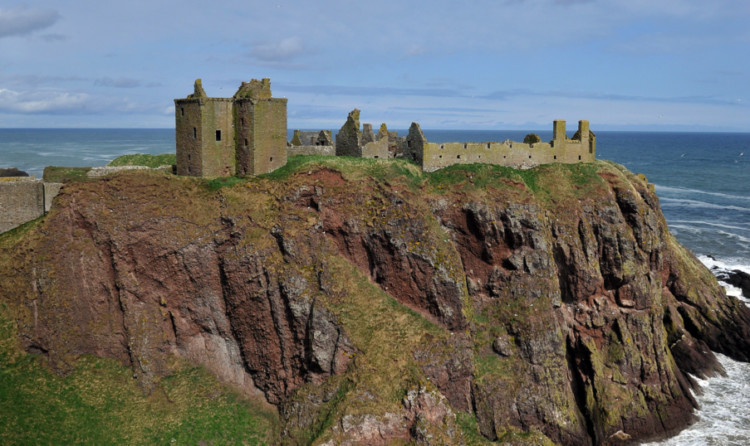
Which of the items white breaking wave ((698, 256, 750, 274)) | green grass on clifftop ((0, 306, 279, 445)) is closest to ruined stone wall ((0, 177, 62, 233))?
green grass on clifftop ((0, 306, 279, 445))

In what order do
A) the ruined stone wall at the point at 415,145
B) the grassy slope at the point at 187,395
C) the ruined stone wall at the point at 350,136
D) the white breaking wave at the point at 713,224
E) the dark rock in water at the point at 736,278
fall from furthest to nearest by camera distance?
the white breaking wave at the point at 713,224, the dark rock in water at the point at 736,278, the ruined stone wall at the point at 350,136, the ruined stone wall at the point at 415,145, the grassy slope at the point at 187,395

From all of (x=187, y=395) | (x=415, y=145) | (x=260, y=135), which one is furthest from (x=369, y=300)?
(x=415, y=145)

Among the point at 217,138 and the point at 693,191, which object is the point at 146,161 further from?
the point at 693,191

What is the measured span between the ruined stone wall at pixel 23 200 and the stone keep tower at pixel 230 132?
362 inches

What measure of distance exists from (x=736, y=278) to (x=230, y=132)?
56.6 meters

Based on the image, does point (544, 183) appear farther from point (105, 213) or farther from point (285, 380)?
point (105, 213)

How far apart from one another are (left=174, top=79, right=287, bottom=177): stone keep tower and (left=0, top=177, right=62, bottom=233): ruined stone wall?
30.2ft

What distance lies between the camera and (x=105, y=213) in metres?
39.9

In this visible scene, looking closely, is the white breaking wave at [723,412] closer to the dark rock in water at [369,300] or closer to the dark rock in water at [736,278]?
the dark rock in water at [369,300]

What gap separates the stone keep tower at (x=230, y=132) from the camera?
45.2m

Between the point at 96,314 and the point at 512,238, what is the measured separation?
92.3 feet

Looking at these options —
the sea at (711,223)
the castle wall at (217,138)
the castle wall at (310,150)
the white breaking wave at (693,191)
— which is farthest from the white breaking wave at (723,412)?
the white breaking wave at (693,191)

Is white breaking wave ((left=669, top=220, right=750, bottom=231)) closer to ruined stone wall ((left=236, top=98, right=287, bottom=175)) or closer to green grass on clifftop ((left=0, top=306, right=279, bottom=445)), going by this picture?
ruined stone wall ((left=236, top=98, right=287, bottom=175))

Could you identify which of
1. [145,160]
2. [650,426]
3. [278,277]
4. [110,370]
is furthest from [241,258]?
[650,426]
